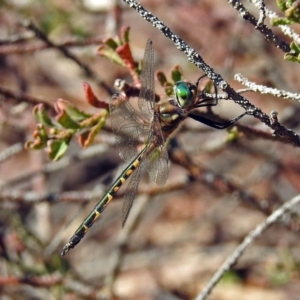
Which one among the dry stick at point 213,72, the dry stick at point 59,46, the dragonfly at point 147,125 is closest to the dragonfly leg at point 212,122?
the dragonfly at point 147,125

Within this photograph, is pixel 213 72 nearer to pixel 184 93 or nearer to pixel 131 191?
pixel 184 93

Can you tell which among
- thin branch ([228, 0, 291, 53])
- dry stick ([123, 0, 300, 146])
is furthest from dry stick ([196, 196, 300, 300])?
thin branch ([228, 0, 291, 53])

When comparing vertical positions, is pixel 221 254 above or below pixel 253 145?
below

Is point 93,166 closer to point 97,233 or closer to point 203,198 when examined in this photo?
point 97,233

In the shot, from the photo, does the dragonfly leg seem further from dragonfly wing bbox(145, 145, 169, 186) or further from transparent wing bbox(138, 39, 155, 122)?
dragonfly wing bbox(145, 145, 169, 186)

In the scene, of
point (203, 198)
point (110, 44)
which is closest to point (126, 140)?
point (110, 44)

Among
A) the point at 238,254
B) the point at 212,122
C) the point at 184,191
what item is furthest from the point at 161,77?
the point at 184,191

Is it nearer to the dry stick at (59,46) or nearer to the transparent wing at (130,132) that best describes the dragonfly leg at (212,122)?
the transparent wing at (130,132)
